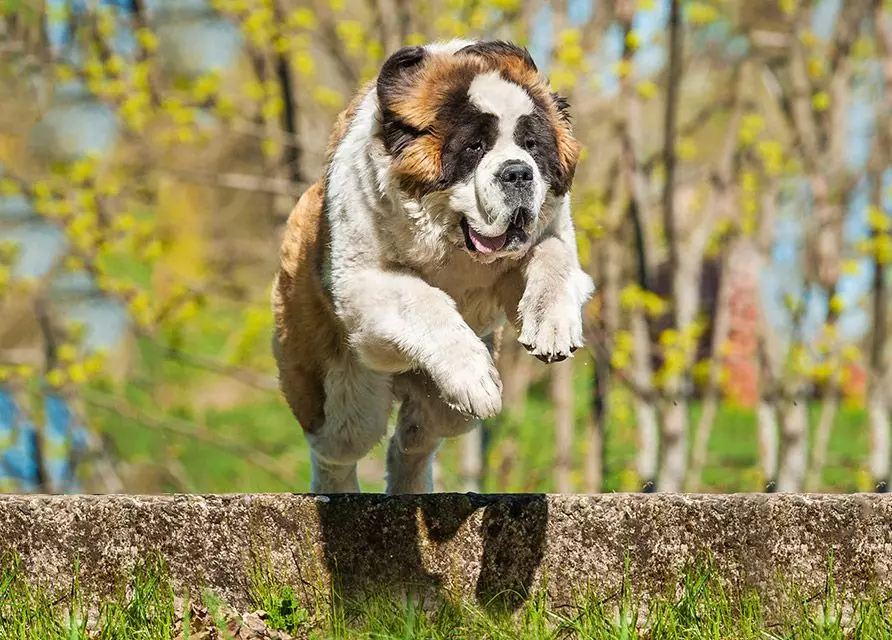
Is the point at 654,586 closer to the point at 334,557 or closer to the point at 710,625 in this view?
the point at 710,625

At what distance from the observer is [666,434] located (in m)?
8.91

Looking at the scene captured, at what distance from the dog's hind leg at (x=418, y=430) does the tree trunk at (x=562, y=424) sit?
4260mm

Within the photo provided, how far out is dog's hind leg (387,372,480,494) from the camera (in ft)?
16.0

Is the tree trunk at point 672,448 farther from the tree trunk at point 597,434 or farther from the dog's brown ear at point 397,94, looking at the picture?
the dog's brown ear at point 397,94

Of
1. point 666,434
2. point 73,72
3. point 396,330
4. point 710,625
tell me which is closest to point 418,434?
point 396,330

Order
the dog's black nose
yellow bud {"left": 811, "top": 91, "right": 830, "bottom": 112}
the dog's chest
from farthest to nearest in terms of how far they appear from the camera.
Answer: yellow bud {"left": 811, "top": 91, "right": 830, "bottom": 112} < the dog's chest < the dog's black nose

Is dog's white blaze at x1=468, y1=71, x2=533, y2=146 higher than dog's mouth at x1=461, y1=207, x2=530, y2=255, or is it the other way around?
dog's white blaze at x1=468, y1=71, x2=533, y2=146

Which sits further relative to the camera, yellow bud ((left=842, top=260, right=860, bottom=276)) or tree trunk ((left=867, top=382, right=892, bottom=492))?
tree trunk ((left=867, top=382, right=892, bottom=492))

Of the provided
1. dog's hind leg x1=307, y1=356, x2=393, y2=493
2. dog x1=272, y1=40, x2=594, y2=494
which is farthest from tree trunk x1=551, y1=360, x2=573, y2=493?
dog x1=272, y1=40, x2=594, y2=494

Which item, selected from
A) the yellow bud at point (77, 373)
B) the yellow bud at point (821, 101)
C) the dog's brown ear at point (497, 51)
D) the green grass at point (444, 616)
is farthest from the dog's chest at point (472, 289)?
the yellow bud at point (77, 373)

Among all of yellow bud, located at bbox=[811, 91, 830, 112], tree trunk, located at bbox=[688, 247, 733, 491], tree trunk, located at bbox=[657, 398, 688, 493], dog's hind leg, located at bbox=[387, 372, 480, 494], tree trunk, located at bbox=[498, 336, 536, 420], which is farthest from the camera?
tree trunk, located at bbox=[498, 336, 536, 420]

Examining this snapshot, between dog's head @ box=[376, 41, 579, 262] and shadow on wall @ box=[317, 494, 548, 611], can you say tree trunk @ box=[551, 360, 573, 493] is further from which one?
shadow on wall @ box=[317, 494, 548, 611]

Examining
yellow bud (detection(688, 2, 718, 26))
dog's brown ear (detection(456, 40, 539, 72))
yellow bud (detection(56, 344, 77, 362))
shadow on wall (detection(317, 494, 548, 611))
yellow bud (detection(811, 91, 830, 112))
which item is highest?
yellow bud (detection(688, 2, 718, 26))

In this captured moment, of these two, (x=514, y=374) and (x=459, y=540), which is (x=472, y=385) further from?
(x=514, y=374)
